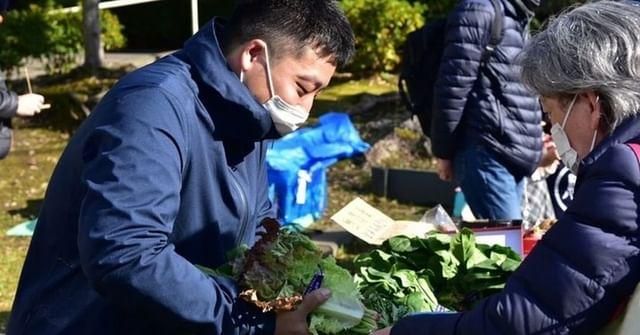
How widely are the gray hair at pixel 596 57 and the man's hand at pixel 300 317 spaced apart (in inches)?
28.2

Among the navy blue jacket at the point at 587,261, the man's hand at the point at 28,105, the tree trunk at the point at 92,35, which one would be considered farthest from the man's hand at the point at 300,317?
the tree trunk at the point at 92,35

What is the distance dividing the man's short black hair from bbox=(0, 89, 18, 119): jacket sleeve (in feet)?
10.8

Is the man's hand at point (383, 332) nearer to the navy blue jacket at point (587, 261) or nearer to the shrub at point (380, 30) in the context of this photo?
the navy blue jacket at point (587, 261)

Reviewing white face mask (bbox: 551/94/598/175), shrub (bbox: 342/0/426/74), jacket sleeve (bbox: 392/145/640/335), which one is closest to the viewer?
jacket sleeve (bbox: 392/145/640/335)

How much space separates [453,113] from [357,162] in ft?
13.4

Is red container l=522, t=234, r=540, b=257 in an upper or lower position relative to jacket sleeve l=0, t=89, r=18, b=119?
upper

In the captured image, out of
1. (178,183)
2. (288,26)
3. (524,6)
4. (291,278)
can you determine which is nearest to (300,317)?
(291,278)

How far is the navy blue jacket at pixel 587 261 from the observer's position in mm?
2070

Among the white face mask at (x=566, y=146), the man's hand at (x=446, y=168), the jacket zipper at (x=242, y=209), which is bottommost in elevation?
the man's hand at (x=446, y=168)

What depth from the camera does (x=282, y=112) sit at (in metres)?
2.51

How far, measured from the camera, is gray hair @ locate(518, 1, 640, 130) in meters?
2.17

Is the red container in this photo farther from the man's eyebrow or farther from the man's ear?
the man's ear

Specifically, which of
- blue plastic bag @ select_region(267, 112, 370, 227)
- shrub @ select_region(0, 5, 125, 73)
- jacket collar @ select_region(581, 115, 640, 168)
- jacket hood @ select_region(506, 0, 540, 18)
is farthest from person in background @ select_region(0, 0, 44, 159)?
shrub @ select_region(0, 5, 125, 73)

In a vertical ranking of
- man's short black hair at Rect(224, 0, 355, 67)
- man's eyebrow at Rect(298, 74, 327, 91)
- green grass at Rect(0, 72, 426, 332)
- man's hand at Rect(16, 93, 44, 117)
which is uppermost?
man's short black hair at Rect(224, 0, 355, 67)
